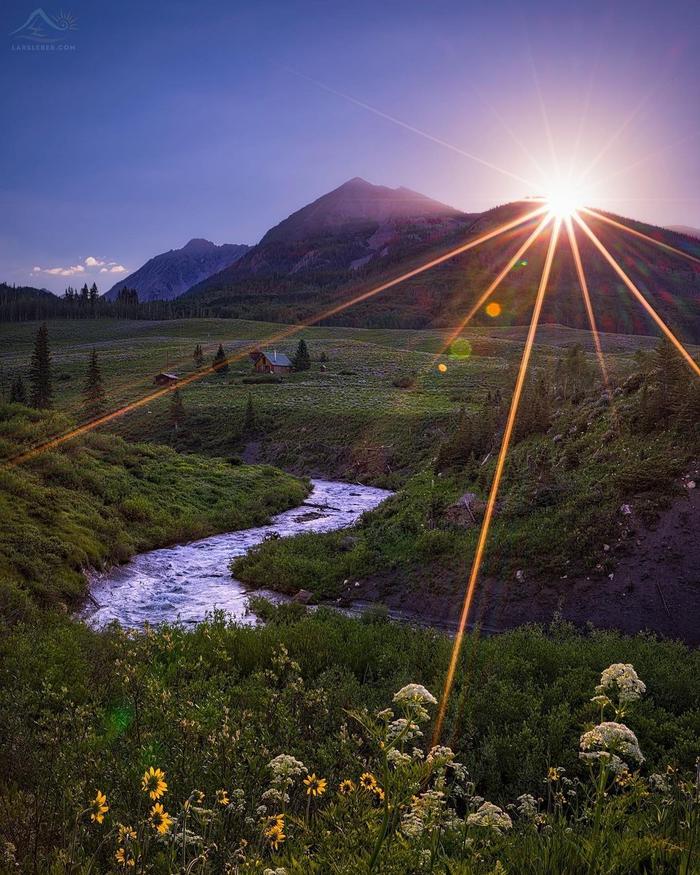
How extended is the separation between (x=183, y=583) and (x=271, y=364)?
231 feet

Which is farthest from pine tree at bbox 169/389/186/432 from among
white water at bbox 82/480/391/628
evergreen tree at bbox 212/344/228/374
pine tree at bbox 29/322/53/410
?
white water at bbox 82/480/391/628

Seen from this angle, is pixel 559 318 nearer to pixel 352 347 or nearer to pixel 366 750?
pixel 352 347

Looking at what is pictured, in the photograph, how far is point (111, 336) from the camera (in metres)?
141

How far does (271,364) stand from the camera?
85938mm

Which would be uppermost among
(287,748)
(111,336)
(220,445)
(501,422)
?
(111,336)

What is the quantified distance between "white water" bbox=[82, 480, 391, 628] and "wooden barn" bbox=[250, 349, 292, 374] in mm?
59830

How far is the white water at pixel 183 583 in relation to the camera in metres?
14.9

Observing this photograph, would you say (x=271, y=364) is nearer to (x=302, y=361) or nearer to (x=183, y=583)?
(x=302, y=361)

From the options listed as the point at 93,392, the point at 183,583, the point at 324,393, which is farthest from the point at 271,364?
the point at 183,583

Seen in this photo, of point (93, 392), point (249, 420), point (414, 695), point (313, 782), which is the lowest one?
point (249, 420)

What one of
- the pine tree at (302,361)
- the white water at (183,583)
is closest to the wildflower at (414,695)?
the white water at (183,583)

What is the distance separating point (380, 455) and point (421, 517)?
76.4ft

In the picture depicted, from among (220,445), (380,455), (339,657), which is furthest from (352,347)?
(339,657)

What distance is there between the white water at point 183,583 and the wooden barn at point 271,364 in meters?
59.8
